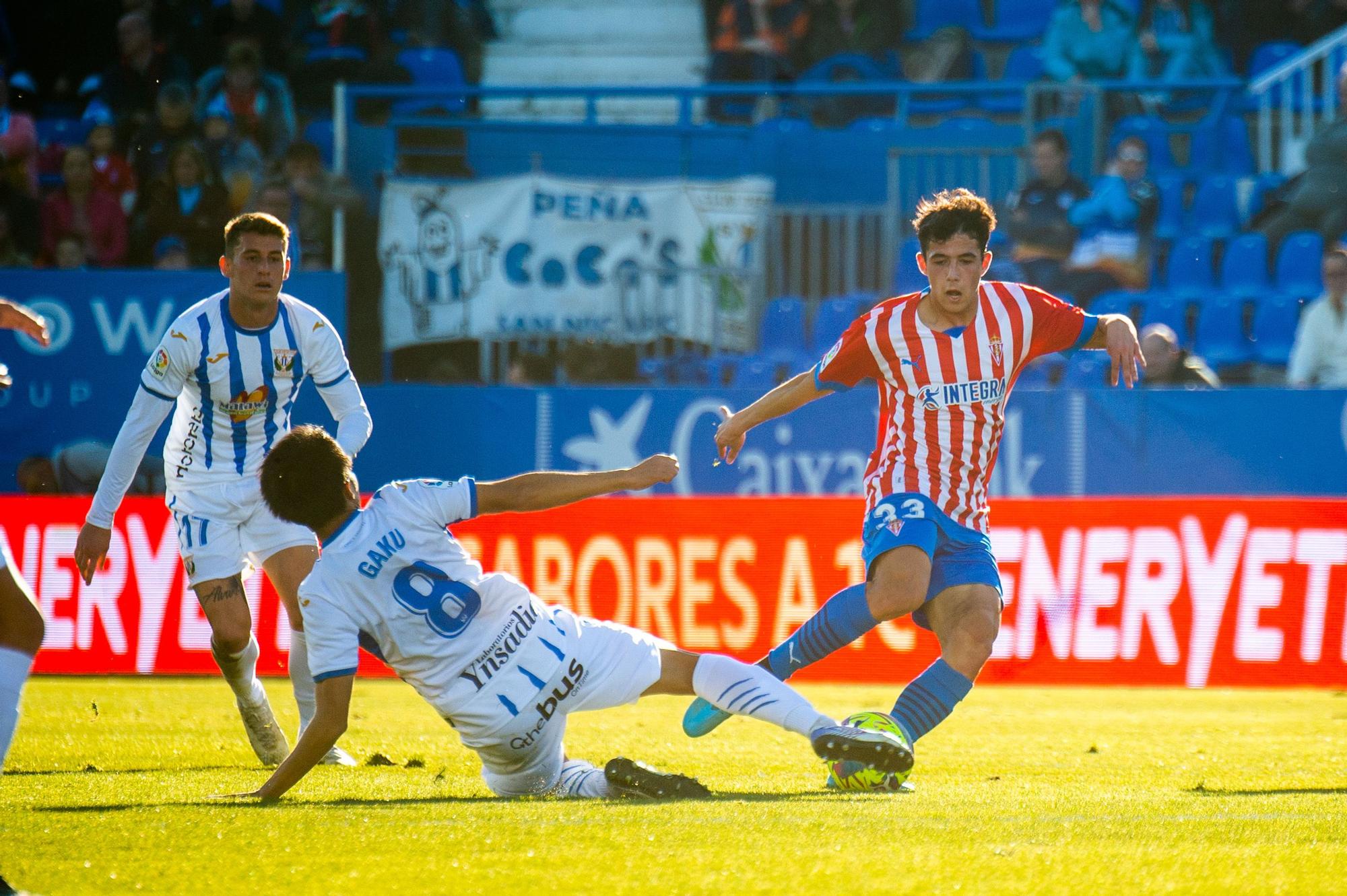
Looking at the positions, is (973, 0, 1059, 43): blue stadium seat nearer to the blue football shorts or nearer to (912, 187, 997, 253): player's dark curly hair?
(912, 187, 997, 253): player's dark curly hair

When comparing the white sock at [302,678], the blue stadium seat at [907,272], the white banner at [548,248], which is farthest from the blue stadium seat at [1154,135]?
the white sock at [302,678]

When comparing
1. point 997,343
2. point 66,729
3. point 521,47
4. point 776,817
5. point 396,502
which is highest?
point 521,47

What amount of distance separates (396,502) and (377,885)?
4.34 feet

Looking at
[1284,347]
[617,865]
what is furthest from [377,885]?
[1284,347]

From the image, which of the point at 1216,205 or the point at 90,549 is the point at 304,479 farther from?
the point at 1216,205

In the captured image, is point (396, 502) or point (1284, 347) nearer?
point (396, 502)

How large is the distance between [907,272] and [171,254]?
563 cm

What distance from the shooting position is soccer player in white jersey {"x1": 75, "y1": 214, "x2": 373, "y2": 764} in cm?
634

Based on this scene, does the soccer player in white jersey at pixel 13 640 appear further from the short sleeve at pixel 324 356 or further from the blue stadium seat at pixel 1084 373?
the blue stadium seat at pixel 1084 373

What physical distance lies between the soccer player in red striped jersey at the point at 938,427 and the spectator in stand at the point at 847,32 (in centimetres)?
998

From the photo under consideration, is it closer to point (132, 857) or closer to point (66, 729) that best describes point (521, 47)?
point (66, 729)

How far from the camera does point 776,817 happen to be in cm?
468

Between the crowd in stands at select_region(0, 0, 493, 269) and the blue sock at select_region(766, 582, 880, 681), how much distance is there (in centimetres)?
814

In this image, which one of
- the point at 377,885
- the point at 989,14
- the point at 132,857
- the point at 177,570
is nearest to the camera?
the point at 377,885
